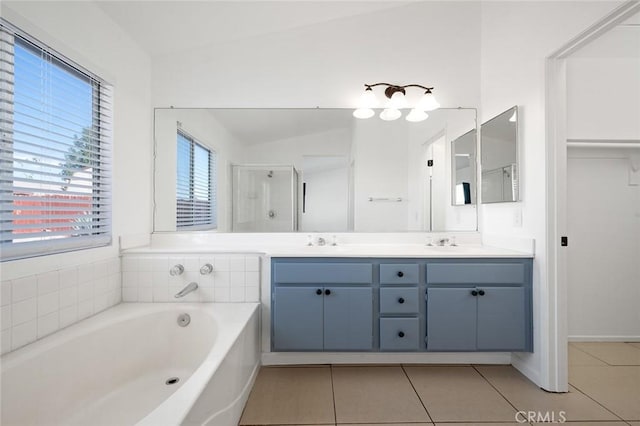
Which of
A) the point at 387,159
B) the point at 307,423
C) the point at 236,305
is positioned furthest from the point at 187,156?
the point at 307,423

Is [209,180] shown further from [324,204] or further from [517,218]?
[517,218]

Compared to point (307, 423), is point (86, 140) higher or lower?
higher

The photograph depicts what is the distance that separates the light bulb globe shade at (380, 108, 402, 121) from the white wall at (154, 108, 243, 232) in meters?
1.25

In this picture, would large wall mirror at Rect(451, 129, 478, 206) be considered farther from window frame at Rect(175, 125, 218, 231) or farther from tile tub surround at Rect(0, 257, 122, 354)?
Result: tile tub surround at Rect(0, 257, 122, 354)

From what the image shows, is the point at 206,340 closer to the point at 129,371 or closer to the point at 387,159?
the point at 129,371

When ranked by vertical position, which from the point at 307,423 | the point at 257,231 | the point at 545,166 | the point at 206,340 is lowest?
the point at 307,423

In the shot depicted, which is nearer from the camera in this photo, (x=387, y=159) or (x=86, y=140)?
(x=86, y=140)

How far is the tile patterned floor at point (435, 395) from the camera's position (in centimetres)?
147

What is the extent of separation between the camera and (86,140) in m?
1.69

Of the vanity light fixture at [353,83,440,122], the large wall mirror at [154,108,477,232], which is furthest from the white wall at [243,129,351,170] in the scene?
the vanity light fixture at [353,83,440,122]

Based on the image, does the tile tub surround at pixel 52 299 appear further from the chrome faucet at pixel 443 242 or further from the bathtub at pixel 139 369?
the chrome faucet at pixel 443 242

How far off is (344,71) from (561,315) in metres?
2.32

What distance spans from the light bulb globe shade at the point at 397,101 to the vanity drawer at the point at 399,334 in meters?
1.67

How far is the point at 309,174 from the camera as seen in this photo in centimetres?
232
